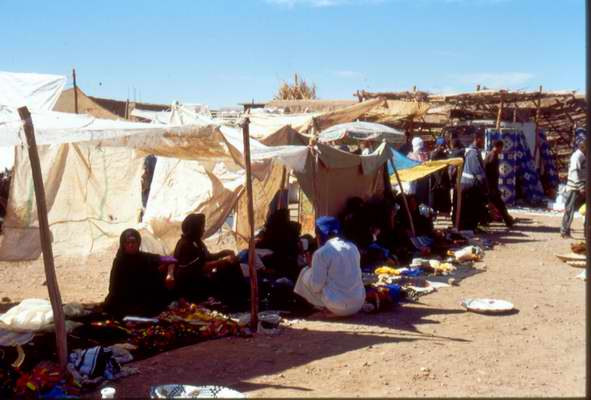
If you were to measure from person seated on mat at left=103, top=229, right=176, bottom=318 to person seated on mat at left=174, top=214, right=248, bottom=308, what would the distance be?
1.65ft

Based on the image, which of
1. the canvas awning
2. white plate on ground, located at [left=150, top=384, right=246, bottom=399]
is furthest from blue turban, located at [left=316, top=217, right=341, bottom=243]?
the canvas awning

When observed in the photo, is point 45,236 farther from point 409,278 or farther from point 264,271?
point 409,278

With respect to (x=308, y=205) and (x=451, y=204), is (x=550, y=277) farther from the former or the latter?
(x=451, y=204)

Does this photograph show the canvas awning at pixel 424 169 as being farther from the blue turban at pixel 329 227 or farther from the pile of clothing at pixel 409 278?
the blue turban at pixel 329 227

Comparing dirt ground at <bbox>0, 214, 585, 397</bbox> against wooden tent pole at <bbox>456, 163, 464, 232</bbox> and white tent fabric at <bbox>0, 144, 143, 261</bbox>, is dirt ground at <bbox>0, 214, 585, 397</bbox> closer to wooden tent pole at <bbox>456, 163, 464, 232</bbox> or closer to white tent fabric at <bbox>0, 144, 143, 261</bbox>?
white tent fabric at <bbox>0, 144, 143, 261</bbox>

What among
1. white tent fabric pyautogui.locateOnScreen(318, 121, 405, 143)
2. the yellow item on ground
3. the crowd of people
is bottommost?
the yellow item on ground

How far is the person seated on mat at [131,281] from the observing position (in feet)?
20.7

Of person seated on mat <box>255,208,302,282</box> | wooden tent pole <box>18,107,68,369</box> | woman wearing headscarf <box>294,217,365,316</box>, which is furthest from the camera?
person seated on mat <box>255,208,302,282</box>

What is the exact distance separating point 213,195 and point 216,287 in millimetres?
2201

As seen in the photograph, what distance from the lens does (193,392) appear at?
4242 mm

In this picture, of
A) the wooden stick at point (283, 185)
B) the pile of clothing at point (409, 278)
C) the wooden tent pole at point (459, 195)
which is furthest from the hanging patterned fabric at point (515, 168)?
the wooden stick at point (283, 185)

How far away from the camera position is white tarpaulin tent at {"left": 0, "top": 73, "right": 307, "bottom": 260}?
562 cm

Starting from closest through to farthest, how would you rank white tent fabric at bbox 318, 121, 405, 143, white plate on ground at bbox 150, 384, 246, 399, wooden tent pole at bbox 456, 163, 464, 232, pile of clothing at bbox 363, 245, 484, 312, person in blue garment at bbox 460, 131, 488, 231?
white plate on ground at bbox 150, 384, 246, 399 → pile of clothing at bbox 363, 245, 484, 312 → white tent fabric at bbox 318, 121, 405, 143 → wooden tent pole at bbox 456, 163, 464, 232 → person in blue garment at bbox 460, 131, 488, 231

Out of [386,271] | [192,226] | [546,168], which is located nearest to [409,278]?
[386,271]
